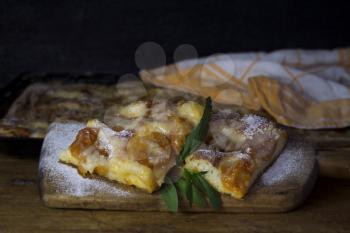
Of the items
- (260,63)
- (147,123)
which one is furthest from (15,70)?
(147,123)

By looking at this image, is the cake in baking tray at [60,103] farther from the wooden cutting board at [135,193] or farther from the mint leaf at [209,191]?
the mint leaf at [209,191]

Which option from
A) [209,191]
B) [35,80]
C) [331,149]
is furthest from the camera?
[35,80]

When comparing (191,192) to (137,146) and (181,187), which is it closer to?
(181,187)

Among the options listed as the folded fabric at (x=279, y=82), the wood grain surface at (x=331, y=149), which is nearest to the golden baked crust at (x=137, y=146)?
the wood grain surface at (x=331, y=149)

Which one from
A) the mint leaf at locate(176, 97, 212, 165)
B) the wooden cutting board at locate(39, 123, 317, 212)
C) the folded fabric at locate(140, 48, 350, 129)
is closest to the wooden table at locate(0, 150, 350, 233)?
the wooden cutting board at locate(39, 123, 317, 212)

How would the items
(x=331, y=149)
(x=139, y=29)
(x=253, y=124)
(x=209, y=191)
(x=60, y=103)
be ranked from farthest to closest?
(x=139, y=29) → (x=60, y=103) → (x=331, y=149) → (x=253, y=124) → (x=209, y=191)

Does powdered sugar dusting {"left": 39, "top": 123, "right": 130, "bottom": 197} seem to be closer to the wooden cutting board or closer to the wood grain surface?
the wooden cutting board

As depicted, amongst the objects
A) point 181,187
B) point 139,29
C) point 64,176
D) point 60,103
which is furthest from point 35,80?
point 181,187
